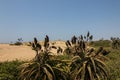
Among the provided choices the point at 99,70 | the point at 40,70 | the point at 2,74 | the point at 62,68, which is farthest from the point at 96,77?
the point at 2,74

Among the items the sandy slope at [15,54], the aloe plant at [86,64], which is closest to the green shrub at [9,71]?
the sandy slope at [15,54]

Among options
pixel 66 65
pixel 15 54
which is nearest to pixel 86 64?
pixel 66 65

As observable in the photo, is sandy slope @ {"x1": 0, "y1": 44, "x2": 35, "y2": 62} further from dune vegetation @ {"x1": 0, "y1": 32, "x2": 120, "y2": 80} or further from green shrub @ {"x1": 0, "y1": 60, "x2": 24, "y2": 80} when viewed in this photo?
dune vegetation @ {"x1": 0, "y1": 32, "x2": 120, "y2": 80}

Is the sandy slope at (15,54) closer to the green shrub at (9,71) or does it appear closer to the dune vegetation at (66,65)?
the green shrub at (9,71)

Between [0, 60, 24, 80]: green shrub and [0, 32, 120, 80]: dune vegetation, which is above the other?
[0, 32, 120, 80]: dune vegetation

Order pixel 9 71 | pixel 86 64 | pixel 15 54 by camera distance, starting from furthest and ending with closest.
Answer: pixel 15 54 → pixel 9 71 → pixel 86 64

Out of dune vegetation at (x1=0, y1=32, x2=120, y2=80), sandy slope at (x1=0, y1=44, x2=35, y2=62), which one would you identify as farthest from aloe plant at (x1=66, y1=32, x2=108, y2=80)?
sandy slope at (x1=0, y1=44, x2=35, y2=62)

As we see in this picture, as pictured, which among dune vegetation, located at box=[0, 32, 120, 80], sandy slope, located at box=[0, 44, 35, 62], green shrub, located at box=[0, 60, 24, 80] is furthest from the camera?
sandy slope, located at box=[0, 44, 35, 62]

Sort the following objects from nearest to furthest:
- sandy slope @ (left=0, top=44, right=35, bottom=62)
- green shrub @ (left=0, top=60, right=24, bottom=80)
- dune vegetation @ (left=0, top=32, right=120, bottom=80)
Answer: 1. dune vegetation @ (left=0, top=32, right=120, bottom=80)
2. green shrub @ (left=0, top=60, right=24, bottom=80)
3. sandy slope @ (left=0, top=44, right=35, bottom=62)

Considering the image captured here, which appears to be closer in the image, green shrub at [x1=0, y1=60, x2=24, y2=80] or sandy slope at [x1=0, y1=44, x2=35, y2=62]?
green shrub at [x1=0, y1=60, x2=24, y2=80]

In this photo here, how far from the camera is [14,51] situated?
208 feet

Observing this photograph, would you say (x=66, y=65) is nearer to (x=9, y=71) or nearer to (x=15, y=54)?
(x=9, y=71)

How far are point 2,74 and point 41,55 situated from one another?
13.6 metres

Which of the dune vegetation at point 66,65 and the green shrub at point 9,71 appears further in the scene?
the green shrub at point 9,71
